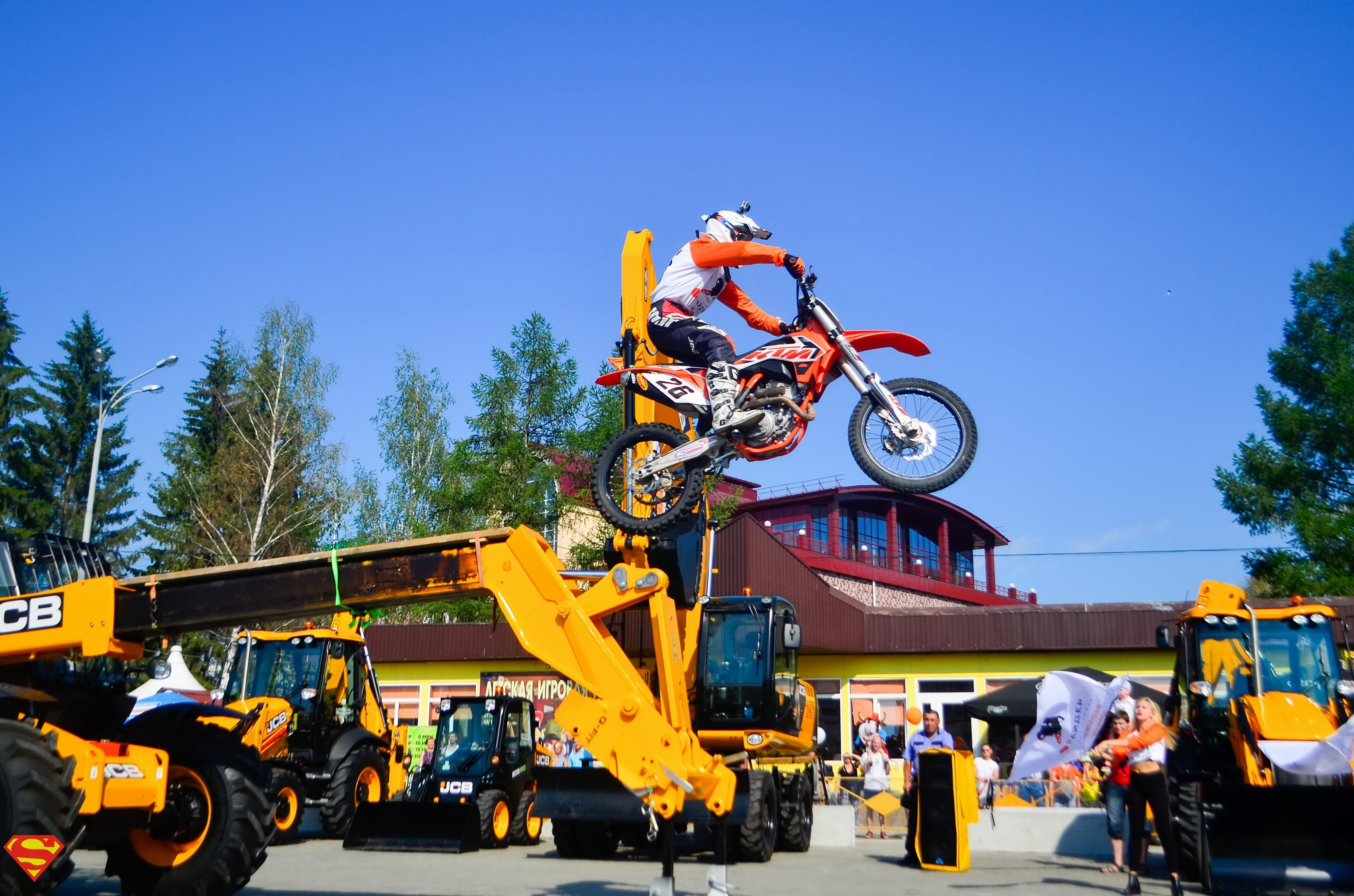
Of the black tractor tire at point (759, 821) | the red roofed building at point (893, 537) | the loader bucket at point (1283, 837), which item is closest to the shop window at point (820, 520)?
the red roofed building at point (893, 537)

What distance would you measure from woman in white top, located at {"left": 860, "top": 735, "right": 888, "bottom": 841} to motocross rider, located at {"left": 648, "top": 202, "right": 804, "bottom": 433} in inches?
404

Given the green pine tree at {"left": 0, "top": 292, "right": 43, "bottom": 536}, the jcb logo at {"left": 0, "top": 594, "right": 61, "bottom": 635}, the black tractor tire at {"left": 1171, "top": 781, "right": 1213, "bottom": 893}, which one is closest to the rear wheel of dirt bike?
the jcb logo at {"left": 0, "top": 594, "right": 61, "bottom": 635}

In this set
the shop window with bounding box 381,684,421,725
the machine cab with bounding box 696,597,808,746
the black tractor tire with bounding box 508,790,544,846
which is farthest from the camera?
the shop window with bounding box 381,684,421,725

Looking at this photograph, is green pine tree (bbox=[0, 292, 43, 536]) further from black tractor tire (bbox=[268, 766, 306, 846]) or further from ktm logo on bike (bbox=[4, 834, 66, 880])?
ktm logo on bike (bbox=[4, 834, 66, 880])

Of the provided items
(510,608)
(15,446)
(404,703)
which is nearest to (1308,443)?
(404,703)

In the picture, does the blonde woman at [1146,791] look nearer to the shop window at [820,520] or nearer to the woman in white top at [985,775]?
the woman in white top at [985,775]

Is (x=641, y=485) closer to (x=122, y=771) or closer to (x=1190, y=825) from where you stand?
(x=122, y=771)

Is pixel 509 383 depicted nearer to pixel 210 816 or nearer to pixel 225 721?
pixel 225 721

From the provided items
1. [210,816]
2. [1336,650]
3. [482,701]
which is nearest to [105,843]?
[210,816]

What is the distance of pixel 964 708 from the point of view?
20.9 meters

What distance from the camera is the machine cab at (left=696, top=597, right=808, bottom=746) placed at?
13.0 metres

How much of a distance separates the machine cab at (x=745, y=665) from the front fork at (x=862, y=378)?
4.96 m

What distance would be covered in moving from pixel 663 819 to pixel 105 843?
400cm

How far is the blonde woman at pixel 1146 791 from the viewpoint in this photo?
9492 mm
